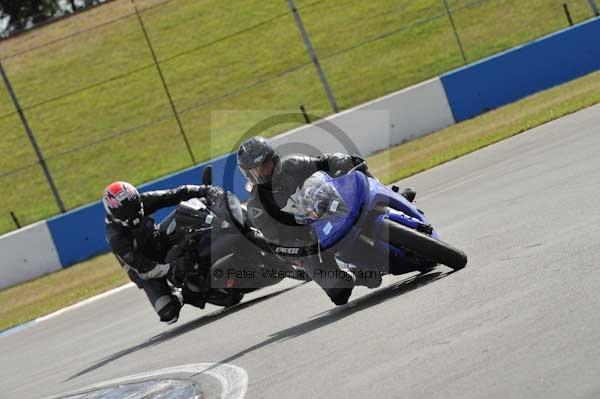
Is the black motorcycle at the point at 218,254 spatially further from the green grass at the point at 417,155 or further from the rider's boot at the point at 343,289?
the green grass at the point at 417,155

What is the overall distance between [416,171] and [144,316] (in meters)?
5.92

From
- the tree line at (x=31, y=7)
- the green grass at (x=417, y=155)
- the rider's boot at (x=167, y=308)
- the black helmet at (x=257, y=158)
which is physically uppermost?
the tree line at (x=31, y=7)

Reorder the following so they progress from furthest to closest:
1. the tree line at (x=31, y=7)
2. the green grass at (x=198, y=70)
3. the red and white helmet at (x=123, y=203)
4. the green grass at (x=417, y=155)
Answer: the tree line at (x=31, y=7), the green grass at (x=198, y=70), the green grass at (x=417, y=155), the red and white helmet at (x=123, y=203)

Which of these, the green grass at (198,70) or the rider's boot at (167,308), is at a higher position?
the green grass at (198,70)

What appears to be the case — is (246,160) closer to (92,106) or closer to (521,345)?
(521,345)

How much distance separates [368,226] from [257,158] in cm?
105

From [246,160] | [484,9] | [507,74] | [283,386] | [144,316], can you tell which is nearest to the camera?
[283,386]

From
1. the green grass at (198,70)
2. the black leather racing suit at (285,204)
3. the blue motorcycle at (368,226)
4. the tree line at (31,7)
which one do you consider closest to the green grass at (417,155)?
the green grass at (198,70)

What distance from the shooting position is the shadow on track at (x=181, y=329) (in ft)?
32.6

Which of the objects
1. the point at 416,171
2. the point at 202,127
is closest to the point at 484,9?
the point at 202,127

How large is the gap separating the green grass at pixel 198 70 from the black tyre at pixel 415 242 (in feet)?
55.4

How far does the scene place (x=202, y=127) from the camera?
2784 centimetres

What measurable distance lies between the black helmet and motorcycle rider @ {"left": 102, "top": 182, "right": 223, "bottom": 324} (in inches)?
97.3

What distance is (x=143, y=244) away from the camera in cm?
1106
